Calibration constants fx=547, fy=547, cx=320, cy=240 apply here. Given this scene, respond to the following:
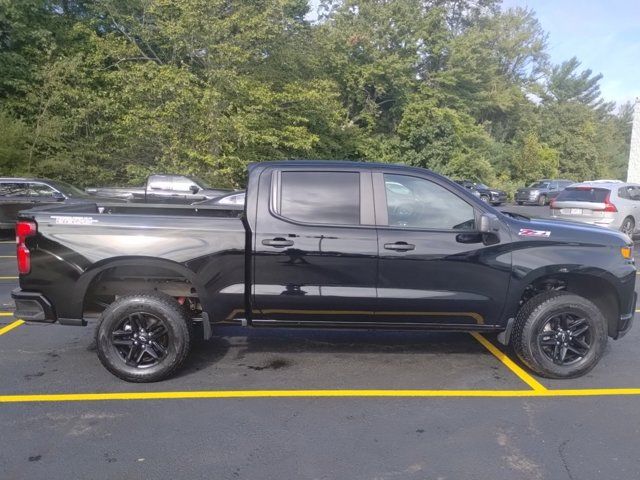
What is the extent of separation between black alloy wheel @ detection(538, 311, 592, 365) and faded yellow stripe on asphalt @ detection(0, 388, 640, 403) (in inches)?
13.1

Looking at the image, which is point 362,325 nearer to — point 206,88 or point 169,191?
point 169,191

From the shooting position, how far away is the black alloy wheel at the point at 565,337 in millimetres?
4691

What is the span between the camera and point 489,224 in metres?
4.38

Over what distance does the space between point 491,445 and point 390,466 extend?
747mm

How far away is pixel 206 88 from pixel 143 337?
58.9 feet

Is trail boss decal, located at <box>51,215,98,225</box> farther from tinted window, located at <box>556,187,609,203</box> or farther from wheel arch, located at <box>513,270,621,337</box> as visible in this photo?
tinted window, located at <box>556,187,609,203</box>

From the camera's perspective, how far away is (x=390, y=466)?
10.8 ft

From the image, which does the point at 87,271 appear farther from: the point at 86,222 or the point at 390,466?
the point at 390,466

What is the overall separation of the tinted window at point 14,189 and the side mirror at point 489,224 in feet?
42.0

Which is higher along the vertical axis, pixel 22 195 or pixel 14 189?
pixel 14 189

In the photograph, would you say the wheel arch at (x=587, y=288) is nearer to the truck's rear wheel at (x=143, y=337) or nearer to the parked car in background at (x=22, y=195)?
the truck's rear wheel at (x=143, y=337)

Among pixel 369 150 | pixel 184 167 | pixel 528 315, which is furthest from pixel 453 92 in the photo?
pixel 528 315

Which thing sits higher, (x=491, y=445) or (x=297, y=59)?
(x=297, y=59)

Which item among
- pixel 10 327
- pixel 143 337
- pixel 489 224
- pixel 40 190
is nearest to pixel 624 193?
pixel 489 224
